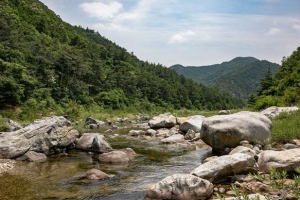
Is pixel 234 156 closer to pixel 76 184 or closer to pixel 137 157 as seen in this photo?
pixel 76 184

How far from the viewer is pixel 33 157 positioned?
16.2m

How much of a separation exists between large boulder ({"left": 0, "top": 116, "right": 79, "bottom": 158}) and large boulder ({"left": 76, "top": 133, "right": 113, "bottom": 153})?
592mm

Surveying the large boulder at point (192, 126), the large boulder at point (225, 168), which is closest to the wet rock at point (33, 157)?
the large boulder at point (225, 168)

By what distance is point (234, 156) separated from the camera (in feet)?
35.0

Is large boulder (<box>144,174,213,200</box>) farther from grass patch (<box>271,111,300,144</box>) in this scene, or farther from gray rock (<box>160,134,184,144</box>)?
gray rock (<box>160,134,184,144</box>)

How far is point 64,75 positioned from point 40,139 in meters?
42.2

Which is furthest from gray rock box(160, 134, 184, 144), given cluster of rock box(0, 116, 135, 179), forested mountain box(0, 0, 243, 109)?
forested mountain box(0, 0, 243, 109)

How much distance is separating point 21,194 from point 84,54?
213 ft

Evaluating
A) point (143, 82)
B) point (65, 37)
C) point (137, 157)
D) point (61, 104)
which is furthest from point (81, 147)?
point (65, 37)

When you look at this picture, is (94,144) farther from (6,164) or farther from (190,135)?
(190,135)

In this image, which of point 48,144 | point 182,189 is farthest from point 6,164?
point 182,189

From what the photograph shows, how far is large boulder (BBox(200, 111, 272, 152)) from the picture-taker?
588 inches

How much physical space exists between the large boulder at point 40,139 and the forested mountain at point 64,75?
19079 millimetres

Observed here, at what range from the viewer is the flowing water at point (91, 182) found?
10203mm
